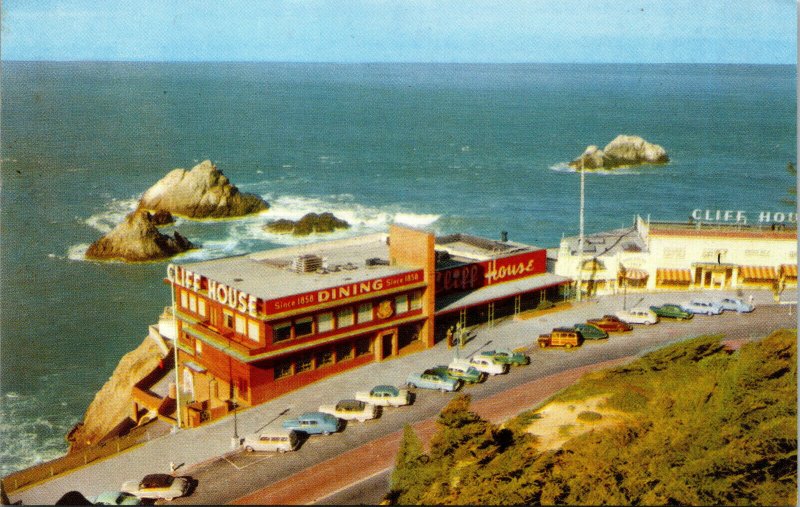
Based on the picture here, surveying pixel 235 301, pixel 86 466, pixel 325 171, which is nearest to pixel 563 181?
pixel 325 171

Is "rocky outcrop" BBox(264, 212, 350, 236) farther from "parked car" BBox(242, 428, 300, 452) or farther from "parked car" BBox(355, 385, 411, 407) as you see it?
"parked car" BBox(242, 428, 300, 452)

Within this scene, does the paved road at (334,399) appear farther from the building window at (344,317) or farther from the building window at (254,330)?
the building window at (254,330)


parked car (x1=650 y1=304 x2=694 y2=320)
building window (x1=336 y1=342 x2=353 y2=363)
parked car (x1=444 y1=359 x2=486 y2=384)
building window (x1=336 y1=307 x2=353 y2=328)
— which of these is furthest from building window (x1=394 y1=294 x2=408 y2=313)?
parked car (x1=650 y1=304 x2=694 y2=320)

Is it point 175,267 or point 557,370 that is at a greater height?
point 175,267

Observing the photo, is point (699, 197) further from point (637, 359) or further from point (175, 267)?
point (175, 267)

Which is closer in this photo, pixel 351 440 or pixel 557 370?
pixel 351 440

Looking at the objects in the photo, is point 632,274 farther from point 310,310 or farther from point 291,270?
point 310,310
